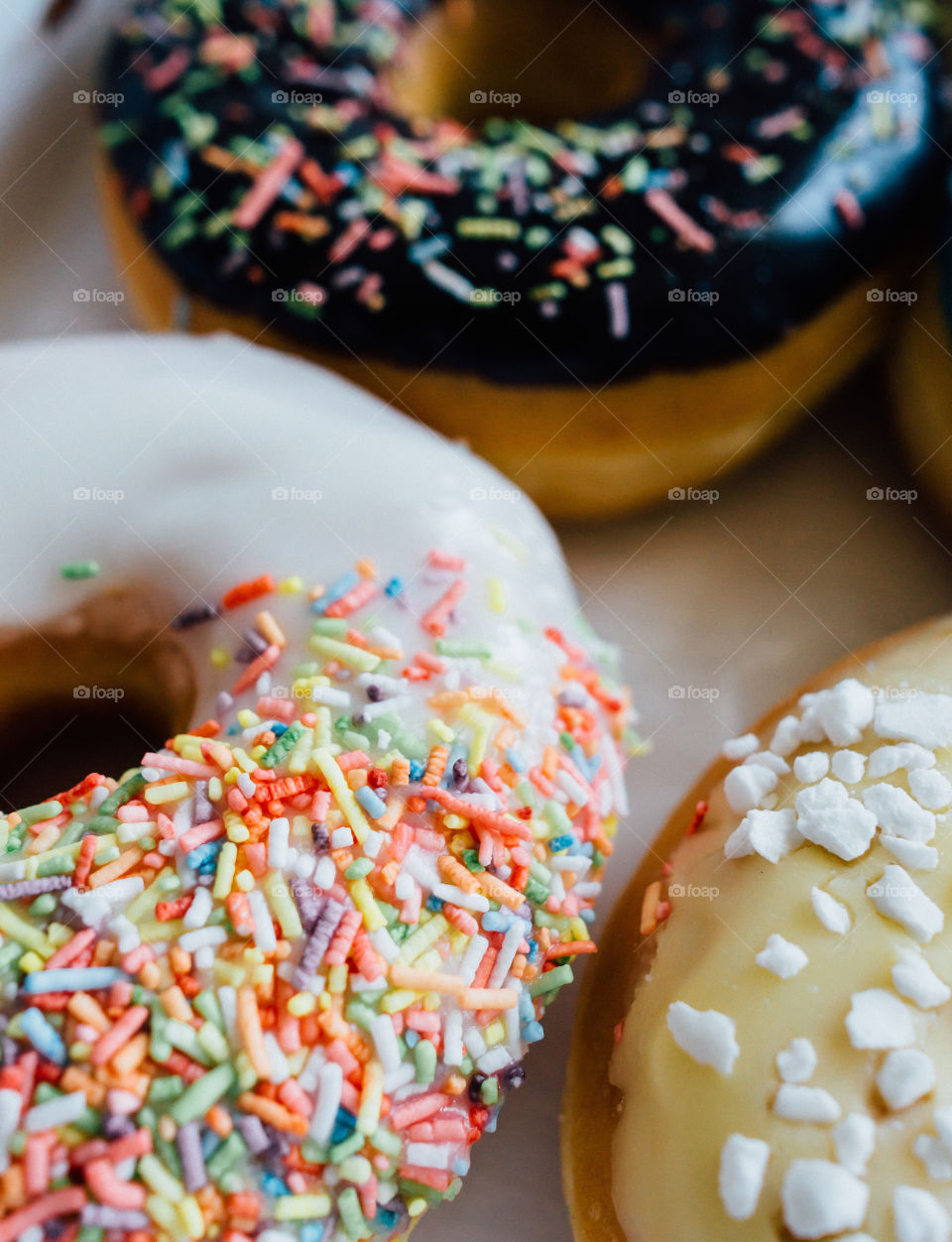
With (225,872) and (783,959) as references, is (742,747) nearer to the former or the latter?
(783,959)

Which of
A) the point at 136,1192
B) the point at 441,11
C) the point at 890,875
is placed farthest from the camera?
the point at 441,11

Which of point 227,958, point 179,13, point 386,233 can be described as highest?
point 179,13

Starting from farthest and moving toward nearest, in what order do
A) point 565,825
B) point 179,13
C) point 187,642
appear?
point 179,13
point 187,642
point 565,825

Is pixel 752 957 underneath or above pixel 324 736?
underneath

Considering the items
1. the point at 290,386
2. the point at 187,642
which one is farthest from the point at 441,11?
the point at 187,642

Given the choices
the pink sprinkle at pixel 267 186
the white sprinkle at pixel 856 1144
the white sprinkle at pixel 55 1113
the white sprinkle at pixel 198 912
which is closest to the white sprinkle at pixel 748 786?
the white sprinkle at pixel 856 1144

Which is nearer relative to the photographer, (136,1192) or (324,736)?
(136,1192)

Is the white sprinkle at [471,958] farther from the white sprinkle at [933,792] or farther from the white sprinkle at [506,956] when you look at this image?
the white sprinkle at [933,792]

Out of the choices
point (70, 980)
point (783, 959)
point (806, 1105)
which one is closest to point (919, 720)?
point (783, 959)

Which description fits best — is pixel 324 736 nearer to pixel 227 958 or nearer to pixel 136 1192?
pixel 227 958
